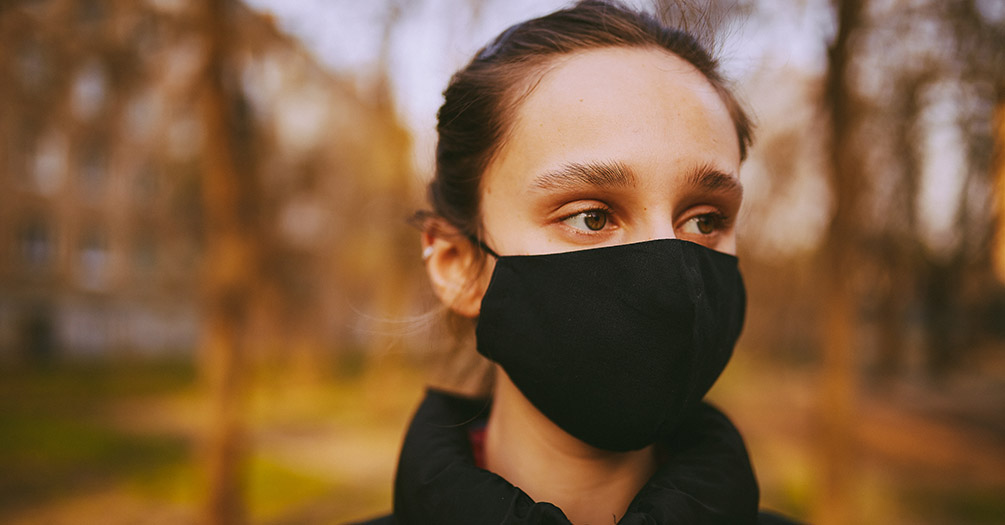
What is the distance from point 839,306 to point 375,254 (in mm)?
14277

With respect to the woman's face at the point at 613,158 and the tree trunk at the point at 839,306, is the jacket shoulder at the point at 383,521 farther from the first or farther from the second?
the tree trunk at the point at 839,306

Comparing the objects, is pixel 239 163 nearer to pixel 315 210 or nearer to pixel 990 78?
pixel 990 78

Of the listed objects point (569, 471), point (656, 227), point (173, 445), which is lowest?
point (173, 445)

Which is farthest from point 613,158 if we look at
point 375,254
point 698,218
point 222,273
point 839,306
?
point 375,254

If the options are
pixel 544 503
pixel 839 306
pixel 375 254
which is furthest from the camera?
pixel 375 254

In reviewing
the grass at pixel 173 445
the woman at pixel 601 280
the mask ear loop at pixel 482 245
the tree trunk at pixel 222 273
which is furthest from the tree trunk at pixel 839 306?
the grass at pixel 173 445

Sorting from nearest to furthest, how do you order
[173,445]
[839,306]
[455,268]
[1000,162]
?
[455,268]
[1000,162]
[839,306]
[173,445]

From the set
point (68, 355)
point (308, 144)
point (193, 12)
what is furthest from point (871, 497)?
point (68, 355)

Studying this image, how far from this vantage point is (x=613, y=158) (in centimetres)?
126

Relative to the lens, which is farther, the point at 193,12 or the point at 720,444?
the point at 193,12

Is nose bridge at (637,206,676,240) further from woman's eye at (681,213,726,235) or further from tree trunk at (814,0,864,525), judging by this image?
tree trunk at (814,0,864,525)

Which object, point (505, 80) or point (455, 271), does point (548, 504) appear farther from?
point (505, 80)

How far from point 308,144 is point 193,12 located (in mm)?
10392

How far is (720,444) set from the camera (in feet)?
4.68
